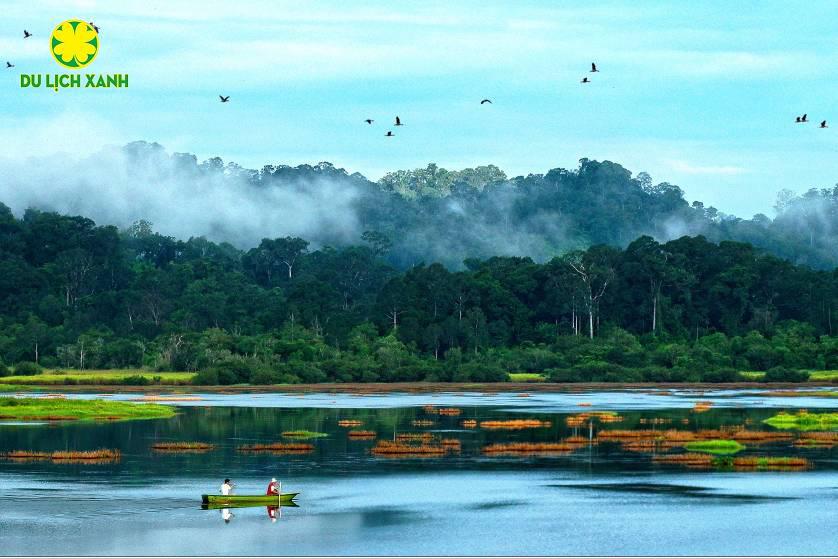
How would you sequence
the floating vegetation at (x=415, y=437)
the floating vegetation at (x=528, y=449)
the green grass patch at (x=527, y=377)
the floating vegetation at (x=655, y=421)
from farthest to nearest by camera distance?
the green grass patch at (x=527, y=377) < the floating vegetation at (x=655, y=421) < the floating vegetation at (x=415, y=437) < the floating vegetation at (x=528, y=449)

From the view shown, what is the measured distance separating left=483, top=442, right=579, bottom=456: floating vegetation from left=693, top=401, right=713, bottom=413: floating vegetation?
26988mm

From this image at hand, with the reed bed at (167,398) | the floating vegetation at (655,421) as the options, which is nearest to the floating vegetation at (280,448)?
the floating vegetation at (655,421)

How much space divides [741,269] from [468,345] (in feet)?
125

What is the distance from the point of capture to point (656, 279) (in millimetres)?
168750

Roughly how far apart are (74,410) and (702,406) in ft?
152

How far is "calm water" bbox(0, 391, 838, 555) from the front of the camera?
42188 millimetres

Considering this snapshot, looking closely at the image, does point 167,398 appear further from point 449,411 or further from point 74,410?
point 449,411

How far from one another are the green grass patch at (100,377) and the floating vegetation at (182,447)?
64658 mm

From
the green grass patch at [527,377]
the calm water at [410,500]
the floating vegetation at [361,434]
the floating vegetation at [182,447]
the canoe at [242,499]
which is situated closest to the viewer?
the calm water at [410,500]

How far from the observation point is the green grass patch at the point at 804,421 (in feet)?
265

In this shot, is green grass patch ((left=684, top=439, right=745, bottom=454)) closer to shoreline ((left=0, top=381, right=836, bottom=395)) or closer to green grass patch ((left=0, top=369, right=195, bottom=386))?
shoreline ((left=0, top=381, right=836, bottom=395))

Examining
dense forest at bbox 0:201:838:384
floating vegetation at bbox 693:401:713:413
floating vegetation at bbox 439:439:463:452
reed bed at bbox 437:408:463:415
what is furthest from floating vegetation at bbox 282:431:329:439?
dense forest at bbox 0:201:838:384

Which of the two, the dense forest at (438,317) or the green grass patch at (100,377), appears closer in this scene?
the green grass patch at (100,377)

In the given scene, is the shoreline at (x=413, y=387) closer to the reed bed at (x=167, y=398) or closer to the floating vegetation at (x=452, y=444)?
the reed bed at (x=167, y=398)
